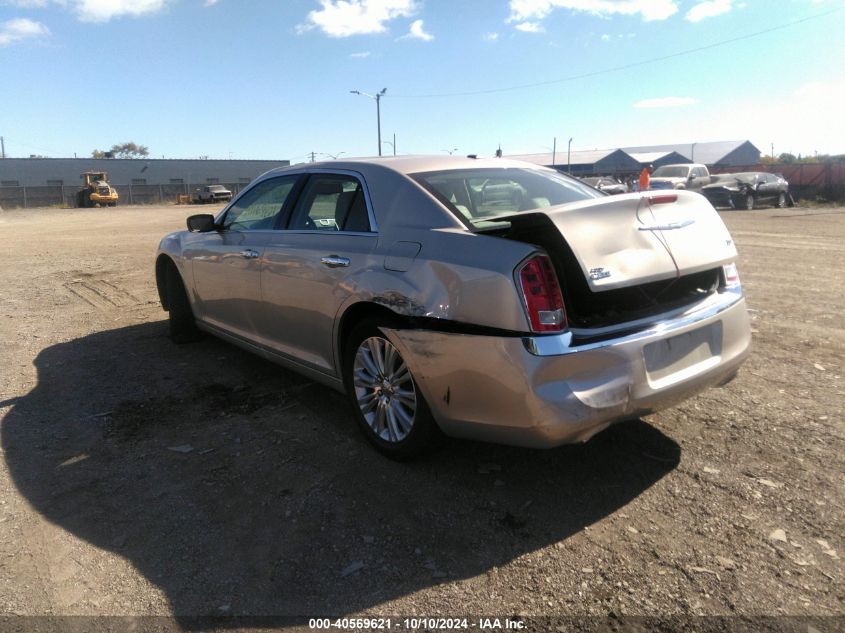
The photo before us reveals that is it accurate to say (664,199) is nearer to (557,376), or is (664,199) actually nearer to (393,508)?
(557,376)

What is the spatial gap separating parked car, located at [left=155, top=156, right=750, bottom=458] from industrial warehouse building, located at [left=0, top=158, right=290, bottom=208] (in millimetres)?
56737

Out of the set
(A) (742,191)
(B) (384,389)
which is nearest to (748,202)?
(A) (742,191)

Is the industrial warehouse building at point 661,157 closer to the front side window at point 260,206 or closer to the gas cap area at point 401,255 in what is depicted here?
the front side window at point 260,206

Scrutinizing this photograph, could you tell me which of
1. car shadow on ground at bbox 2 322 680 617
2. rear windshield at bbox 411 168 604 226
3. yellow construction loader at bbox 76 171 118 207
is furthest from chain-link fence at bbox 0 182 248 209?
rear windshield at bbox 411 168 604 226

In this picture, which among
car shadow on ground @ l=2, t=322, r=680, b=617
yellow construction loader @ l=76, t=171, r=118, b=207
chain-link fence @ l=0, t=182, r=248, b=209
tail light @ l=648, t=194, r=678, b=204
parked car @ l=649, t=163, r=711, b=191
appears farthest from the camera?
chain-link fence @ l=0, t=182, r=248, b=209

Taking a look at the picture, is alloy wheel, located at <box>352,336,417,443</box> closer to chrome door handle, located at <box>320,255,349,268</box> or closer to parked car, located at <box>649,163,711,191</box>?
chrome door handle, located at <box>320,255,349,268</box>

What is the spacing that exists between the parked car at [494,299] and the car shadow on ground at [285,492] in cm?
35

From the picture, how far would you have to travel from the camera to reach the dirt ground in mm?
2475

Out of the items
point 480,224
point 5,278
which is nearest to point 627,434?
point 480,224

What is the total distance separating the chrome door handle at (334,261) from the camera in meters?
3.66

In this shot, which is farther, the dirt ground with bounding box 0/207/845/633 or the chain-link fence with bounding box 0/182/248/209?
the chain-link fence with bounding box 0/182/248/209

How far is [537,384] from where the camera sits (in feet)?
9.00

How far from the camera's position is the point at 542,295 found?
2.80 m

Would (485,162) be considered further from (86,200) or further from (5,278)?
(86,200)
